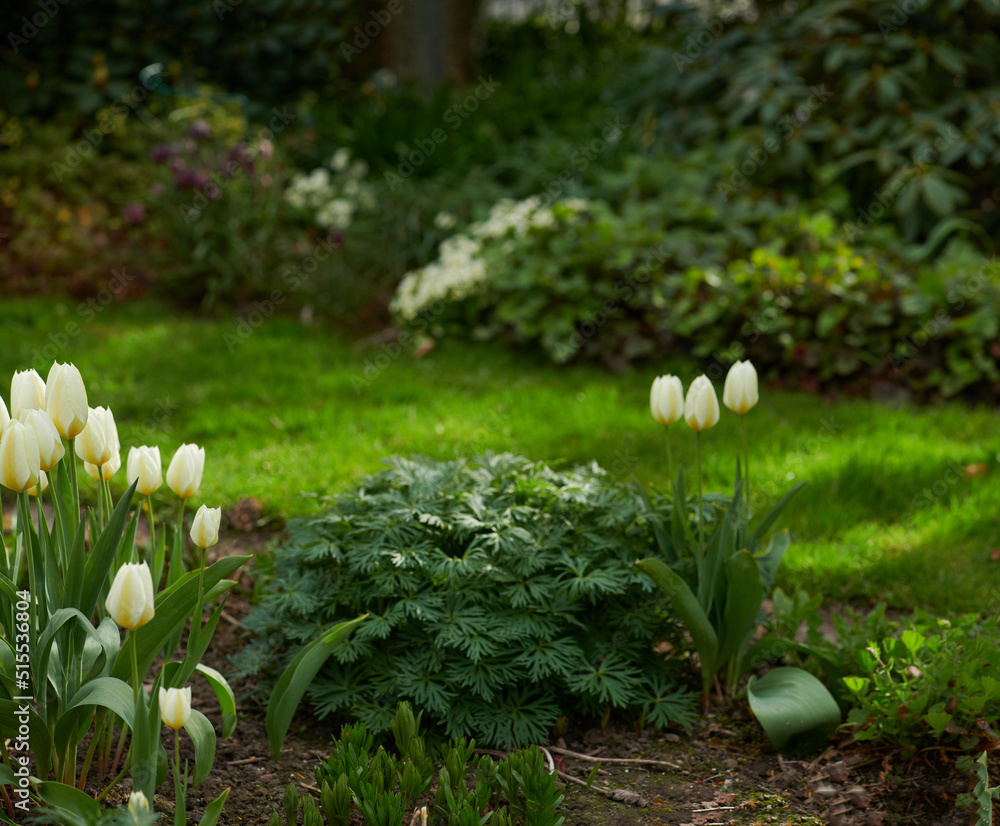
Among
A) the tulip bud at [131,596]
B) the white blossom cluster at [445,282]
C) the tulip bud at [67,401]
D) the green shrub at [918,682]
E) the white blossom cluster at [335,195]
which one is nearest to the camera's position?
the tulip bud at [131,596]

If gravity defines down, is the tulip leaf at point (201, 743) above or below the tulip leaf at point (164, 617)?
below

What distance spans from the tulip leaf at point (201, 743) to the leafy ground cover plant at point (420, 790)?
0.19 metres

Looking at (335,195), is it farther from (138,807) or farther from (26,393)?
(138,807)

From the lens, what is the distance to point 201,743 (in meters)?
1.95

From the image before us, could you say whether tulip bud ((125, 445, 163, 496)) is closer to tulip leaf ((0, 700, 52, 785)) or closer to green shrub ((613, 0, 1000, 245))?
tulip leaf ((0, 700, 52, 785))

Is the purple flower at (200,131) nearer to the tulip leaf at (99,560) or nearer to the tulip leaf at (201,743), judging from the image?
the tulip leaf at (99,560)

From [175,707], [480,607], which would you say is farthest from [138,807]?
[480,607]

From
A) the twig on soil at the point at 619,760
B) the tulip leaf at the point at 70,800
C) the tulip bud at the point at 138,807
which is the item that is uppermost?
the tulip bud at the point at 138,807

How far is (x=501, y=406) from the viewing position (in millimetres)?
4703

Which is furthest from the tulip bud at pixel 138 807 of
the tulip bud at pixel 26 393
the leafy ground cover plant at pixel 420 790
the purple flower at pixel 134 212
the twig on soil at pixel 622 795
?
the purple flower at pixel 134 212

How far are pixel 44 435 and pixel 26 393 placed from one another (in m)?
0.18

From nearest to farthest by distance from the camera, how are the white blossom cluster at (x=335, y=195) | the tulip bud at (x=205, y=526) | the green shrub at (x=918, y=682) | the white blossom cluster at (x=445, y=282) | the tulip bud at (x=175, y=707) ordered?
the tulip bud at (x=175, y=707)
the tulip bud at (x=205, y=526)
the green shrub at (x=918, y=682)
the white blossom cluster at (x=445, y=282)
the white blossom cluster at (x=335, y=195)

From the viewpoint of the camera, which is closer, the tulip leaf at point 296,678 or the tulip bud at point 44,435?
the tulip bud at point 44,435

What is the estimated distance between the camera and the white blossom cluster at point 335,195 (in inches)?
250
